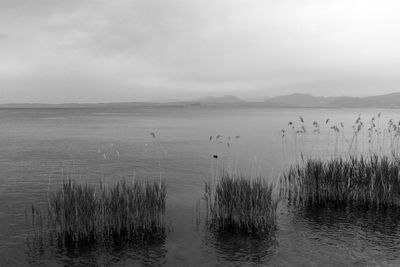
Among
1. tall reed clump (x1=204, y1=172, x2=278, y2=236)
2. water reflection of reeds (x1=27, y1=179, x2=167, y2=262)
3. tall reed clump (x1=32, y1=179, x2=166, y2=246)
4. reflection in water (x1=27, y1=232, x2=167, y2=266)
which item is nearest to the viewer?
reflection in water (x1=27, y1=232, x2=167, y2=266)

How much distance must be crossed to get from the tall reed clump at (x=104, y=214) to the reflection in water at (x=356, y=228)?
24.1ft

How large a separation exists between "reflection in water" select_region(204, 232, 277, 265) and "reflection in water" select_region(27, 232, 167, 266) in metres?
2.28

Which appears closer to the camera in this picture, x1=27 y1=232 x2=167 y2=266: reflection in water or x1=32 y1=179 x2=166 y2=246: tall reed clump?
x1=27 y1=232 x2=167 y2=266: reflection in water

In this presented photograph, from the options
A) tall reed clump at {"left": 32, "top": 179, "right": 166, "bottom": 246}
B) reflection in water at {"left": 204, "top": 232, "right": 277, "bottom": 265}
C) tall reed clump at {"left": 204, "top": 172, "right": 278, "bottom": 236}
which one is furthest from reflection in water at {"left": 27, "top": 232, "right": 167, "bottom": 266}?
tall reed clump at {"left": 204, "top": 172, "right": 278, "bottom": 236}

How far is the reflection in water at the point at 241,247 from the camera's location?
14.1m

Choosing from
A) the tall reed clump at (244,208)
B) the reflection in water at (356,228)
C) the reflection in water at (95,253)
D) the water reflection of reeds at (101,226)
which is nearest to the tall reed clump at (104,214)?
the water reflection of reeds at (101,226)

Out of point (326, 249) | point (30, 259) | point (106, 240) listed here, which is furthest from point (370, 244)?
point (30, 259)

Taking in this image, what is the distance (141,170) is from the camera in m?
31.7

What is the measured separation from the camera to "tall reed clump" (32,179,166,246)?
1438cm

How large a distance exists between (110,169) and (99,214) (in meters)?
17.3

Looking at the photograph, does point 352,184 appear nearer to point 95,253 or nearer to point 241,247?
point 241,247

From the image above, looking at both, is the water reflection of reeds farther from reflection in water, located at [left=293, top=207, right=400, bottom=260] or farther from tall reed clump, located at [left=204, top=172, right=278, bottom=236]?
reflection in water, located at [left=293, top=207, right=400, bottom=260]

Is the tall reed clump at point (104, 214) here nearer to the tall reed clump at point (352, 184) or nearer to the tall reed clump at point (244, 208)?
the tall reed clump at point (244, 208)

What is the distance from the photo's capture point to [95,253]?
13953 mm
